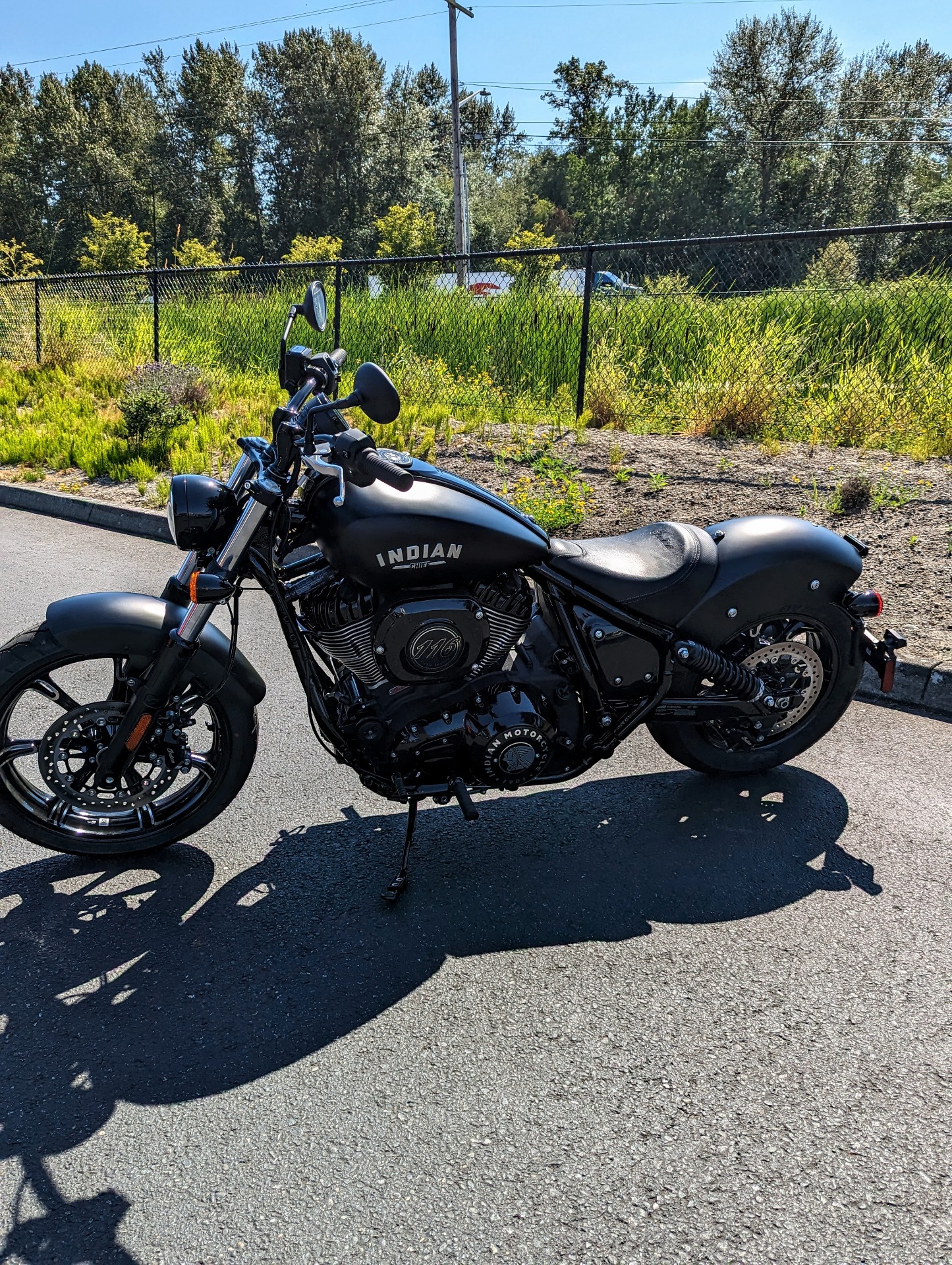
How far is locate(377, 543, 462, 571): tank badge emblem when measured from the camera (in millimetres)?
2629

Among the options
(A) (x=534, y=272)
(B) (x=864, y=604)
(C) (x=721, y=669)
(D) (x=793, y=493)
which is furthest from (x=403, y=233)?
(C) (x=721, y=669)

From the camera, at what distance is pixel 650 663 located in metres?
3.15

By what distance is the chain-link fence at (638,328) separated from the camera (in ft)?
26.9

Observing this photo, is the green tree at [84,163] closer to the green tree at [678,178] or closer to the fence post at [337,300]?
the green tree at [678,178]

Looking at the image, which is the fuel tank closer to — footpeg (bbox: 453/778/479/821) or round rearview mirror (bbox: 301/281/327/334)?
round rearview mirror (bbox: 301/281/327/334)

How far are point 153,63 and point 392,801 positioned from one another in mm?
73001

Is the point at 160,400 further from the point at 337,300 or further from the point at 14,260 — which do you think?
the point at 14,260

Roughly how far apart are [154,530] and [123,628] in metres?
4.69

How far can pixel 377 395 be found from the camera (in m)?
Result: 2.31

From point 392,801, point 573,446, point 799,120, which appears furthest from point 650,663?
point 799,120

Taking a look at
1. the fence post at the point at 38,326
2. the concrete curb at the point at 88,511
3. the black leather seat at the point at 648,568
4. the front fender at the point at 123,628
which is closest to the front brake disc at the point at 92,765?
the front fender at the point at 123,628

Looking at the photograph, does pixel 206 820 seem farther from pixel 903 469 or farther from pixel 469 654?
pixel 903 469

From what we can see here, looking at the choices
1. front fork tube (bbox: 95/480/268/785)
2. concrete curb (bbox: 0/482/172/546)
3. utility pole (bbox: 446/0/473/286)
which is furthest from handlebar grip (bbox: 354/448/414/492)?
utility pole (bbox: 446/0/473/286)

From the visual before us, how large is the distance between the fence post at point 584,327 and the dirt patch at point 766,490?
1.62 feet
